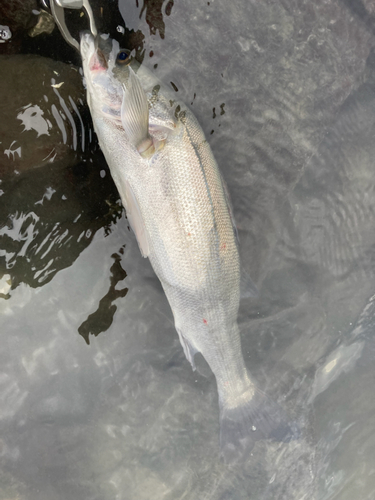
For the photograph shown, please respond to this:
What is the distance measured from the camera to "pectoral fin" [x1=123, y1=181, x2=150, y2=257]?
241cm

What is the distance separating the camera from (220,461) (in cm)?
296

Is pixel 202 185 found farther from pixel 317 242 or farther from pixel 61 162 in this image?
pixel 317 242

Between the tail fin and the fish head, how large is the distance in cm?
223

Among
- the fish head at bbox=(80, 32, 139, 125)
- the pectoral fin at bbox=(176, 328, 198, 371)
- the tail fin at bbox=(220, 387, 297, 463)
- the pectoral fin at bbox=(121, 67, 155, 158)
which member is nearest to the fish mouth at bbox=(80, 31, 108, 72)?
the fish head at bbox=(80, 32, 139, 125)

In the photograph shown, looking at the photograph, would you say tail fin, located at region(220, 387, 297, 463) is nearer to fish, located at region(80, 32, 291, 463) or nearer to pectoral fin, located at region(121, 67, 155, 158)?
fish, located at region(80, 32, 291, 463)

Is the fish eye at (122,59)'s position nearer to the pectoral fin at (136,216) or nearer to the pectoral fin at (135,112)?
the pectoral fin at (135,112)

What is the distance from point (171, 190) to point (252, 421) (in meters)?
1.87

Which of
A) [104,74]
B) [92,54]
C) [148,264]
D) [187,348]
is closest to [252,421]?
[187,348]

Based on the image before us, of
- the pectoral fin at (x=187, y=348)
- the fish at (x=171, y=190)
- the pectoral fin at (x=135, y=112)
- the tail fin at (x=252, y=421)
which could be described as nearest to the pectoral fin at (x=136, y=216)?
the fish at (x=171, y=190)

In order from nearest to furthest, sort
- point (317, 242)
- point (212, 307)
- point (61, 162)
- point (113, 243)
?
point (212, 307) → point (61, 162) → point (113, 243) → point (317, 242)

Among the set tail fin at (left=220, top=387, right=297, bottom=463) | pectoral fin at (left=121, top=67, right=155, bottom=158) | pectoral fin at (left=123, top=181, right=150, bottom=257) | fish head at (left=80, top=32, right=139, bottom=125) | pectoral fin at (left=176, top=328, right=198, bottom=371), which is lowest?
tail fin at (left=220, top=387, right=297, bottom=463)

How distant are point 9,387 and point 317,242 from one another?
2723mm

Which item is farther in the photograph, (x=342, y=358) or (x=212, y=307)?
(x=342, y=358)

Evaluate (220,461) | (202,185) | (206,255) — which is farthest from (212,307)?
(220,461)
